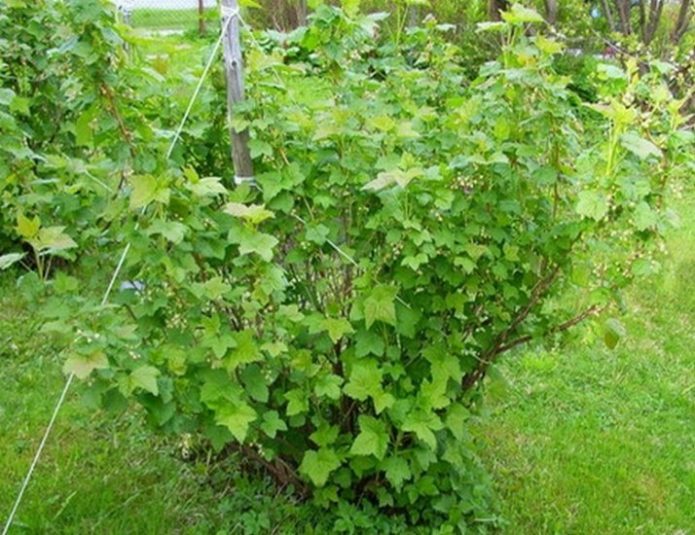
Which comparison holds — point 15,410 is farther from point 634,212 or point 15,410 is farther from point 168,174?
point 634,212

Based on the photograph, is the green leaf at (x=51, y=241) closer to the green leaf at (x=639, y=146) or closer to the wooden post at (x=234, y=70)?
the wooden post at (x=234, y=70)

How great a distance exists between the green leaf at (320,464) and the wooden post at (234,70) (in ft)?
2.62

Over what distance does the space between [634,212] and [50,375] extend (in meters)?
2.49

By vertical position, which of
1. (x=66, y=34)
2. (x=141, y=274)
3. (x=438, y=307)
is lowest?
(x=438, y=307)

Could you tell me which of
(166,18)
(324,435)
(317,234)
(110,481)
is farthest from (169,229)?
(166,18)

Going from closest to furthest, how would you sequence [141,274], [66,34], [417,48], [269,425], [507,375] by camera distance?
1. [66,34]
2. [141,274]
3. [269,425]
4. [417,48]
5. [507,375]

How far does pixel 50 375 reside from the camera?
3586mm

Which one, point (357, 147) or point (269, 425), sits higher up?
point (357, 147)

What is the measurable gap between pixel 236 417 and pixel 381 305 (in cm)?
45

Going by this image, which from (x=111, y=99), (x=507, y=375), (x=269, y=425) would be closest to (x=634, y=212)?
(x=269, y=425)

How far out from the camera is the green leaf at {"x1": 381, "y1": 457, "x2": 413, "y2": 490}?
2.42 metres

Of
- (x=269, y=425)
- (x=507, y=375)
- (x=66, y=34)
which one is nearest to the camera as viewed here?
(x=66, y=34)

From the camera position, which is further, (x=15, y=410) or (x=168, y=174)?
(x=15, y=410)

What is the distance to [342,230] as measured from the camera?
2.38 meters
